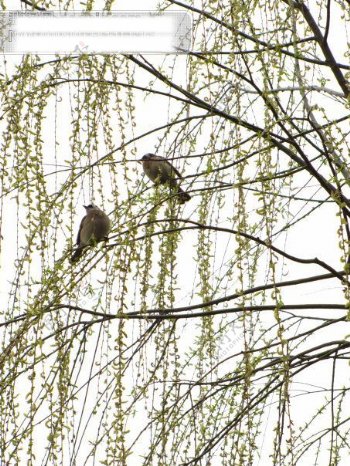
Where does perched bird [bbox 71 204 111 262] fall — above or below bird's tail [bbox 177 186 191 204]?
above

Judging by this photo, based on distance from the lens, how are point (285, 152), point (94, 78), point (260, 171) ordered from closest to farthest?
point (260, 171) < point (94, 78) < point (285, 152)

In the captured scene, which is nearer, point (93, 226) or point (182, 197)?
point (182, 197)

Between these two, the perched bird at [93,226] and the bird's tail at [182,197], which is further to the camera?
the perched bird at [93,226]

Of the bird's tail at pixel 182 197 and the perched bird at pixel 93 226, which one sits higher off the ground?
the perched bird at pixel 93 226

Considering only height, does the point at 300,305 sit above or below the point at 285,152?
below

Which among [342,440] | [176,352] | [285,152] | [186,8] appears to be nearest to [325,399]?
[342,440]

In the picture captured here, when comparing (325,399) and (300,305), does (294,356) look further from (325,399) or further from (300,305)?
(325,399)

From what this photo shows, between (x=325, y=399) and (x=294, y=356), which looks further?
(x=325, y=399)

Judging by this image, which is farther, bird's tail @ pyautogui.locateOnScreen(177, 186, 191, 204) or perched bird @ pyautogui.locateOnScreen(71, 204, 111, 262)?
perched bird @ pyautogui.locateOnScreen(71, 204, 111, 262)

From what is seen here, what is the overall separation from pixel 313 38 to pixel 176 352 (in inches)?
42.2

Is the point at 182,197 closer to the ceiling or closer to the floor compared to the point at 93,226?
closer to the floor

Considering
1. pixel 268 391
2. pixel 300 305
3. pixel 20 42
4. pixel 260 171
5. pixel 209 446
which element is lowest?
pixel 209 446

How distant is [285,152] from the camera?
2.97m

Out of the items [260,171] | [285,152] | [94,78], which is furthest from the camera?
[285,152]
